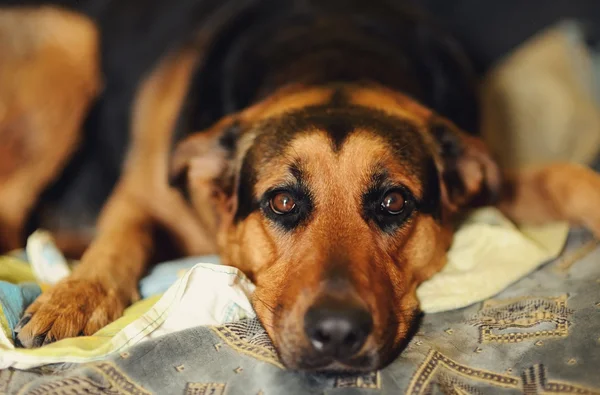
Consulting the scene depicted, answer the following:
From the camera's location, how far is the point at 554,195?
7.40ft

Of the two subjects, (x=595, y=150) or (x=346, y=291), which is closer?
(x=346, y=291)

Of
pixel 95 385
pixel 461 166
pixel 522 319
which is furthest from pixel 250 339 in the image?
pixel 461 166

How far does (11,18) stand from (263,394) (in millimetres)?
2496

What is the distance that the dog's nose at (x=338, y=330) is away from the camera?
140 centimetres

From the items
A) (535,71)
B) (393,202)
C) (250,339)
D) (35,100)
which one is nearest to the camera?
(250,339)

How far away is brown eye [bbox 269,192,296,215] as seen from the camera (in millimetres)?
1785

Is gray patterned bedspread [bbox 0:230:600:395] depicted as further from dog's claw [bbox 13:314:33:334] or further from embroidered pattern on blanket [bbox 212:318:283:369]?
dog's claw [bbox 13:314:33:334]

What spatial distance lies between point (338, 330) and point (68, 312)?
2.54ft

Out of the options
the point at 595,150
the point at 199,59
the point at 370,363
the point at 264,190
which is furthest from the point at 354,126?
the point at 595,150

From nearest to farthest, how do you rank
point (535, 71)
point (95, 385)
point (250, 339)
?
point (95, 385) → point (250, 339) → point (535, 71)

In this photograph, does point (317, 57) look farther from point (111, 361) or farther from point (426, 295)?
point (111, 361)

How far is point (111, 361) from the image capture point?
4.77 ft

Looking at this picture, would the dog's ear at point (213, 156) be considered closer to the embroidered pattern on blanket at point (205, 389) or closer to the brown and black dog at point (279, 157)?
the brown and black dog at point (279, 157)

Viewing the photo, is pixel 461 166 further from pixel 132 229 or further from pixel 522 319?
pixel 132 229
